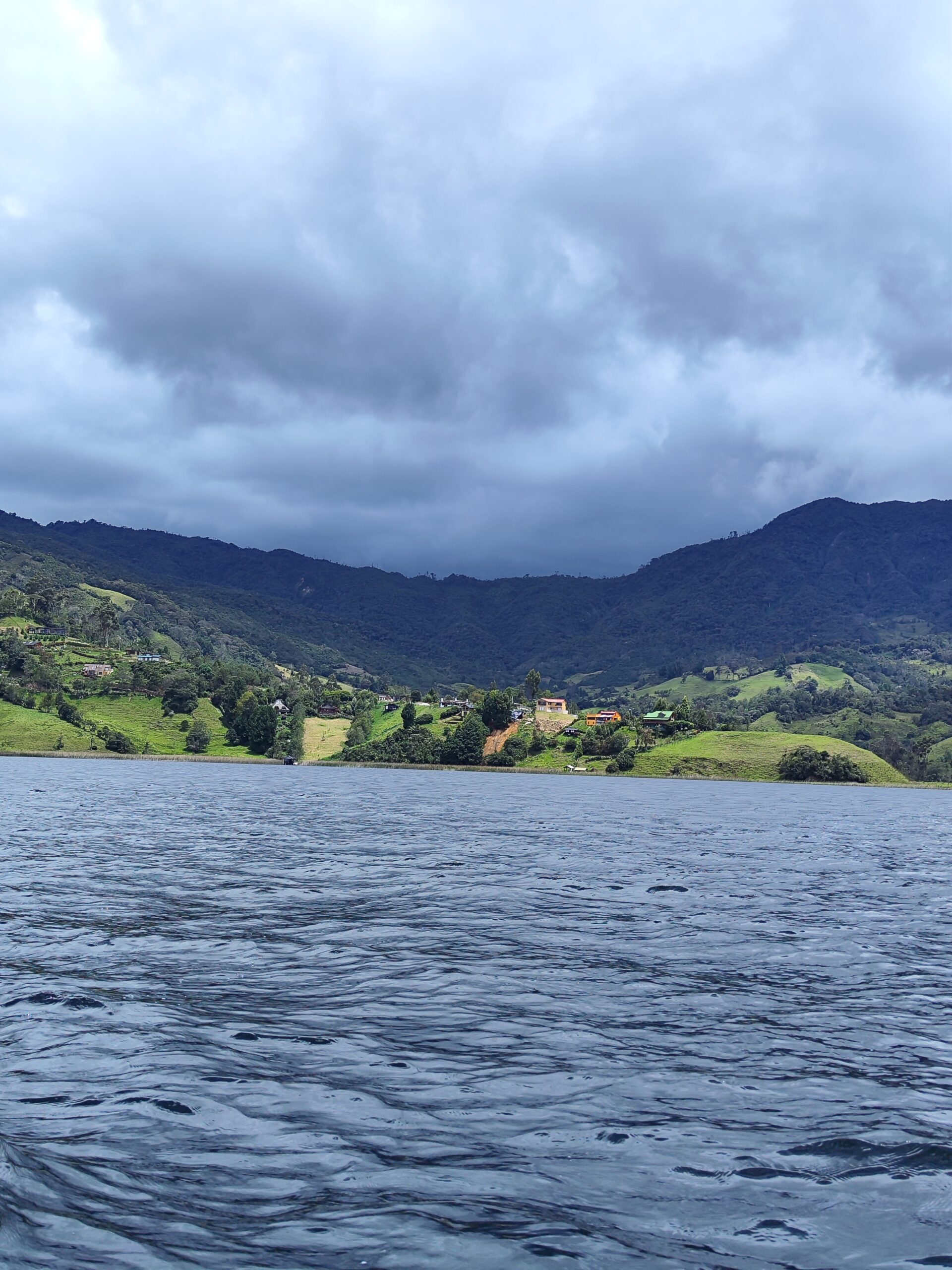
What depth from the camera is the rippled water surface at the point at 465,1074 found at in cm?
1448

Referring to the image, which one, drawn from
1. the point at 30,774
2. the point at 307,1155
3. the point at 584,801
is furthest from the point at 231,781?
the point at 307,1155

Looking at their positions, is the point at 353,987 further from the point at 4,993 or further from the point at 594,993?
the point at 4,993

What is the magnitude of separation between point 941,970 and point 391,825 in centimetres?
6395

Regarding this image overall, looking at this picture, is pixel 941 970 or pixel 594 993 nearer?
pixel 594 993

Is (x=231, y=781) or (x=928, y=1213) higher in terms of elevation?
(x=928, y=1213)

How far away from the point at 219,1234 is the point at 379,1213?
244cm

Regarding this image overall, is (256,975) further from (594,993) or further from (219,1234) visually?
(219,1234)

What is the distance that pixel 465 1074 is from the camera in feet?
70.7

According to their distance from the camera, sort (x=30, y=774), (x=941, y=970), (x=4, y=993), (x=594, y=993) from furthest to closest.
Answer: (x=30, y=774), (x=941, y=970), (x=594, y=993), (x=4, y=993)

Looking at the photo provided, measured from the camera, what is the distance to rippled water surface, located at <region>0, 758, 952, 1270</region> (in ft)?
47.5

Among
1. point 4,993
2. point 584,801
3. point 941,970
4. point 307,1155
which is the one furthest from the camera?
point 584,801

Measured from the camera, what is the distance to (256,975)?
30.3m

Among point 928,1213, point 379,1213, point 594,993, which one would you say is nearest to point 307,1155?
point 379,1213

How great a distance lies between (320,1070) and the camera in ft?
70.0
